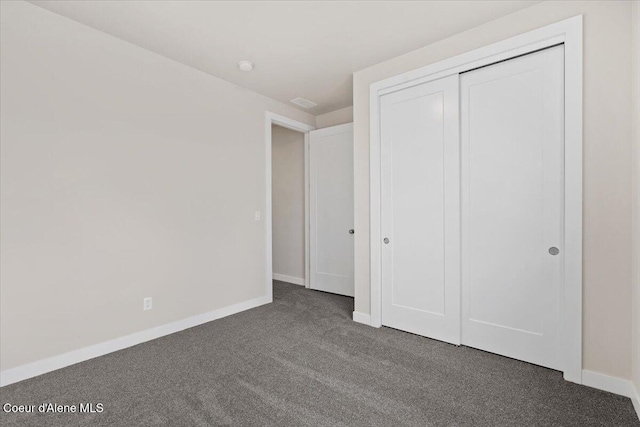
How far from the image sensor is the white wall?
84.0 inches

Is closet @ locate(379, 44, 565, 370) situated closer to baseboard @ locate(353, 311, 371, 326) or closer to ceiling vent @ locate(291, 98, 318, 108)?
baseboard @ locate(353, 311, 371, 326)

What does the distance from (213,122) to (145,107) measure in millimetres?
697

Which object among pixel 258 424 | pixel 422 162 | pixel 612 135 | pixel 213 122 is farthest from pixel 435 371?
pixel 213 122

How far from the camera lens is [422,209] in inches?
112

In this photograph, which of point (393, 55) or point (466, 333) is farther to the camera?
point (393, 55)

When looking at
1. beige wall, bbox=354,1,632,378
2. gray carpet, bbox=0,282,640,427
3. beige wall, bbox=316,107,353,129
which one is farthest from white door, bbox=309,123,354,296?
beige wall, bbox=354,1,632,378

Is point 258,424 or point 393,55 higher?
point 393,55

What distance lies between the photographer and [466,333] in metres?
2.61

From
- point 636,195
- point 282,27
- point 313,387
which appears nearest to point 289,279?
point 313,387

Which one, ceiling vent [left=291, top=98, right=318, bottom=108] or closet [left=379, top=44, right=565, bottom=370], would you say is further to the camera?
ceiling vent [left=291, top=98, right=318, bottom=108]

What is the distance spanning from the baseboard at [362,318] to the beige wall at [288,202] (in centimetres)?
179

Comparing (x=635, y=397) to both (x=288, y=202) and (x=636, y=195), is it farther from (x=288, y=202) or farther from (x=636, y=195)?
(x=288, y=202)

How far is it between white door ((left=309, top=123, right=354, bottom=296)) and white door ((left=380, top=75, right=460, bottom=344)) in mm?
1161

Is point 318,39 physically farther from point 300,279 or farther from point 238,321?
point 300,279
